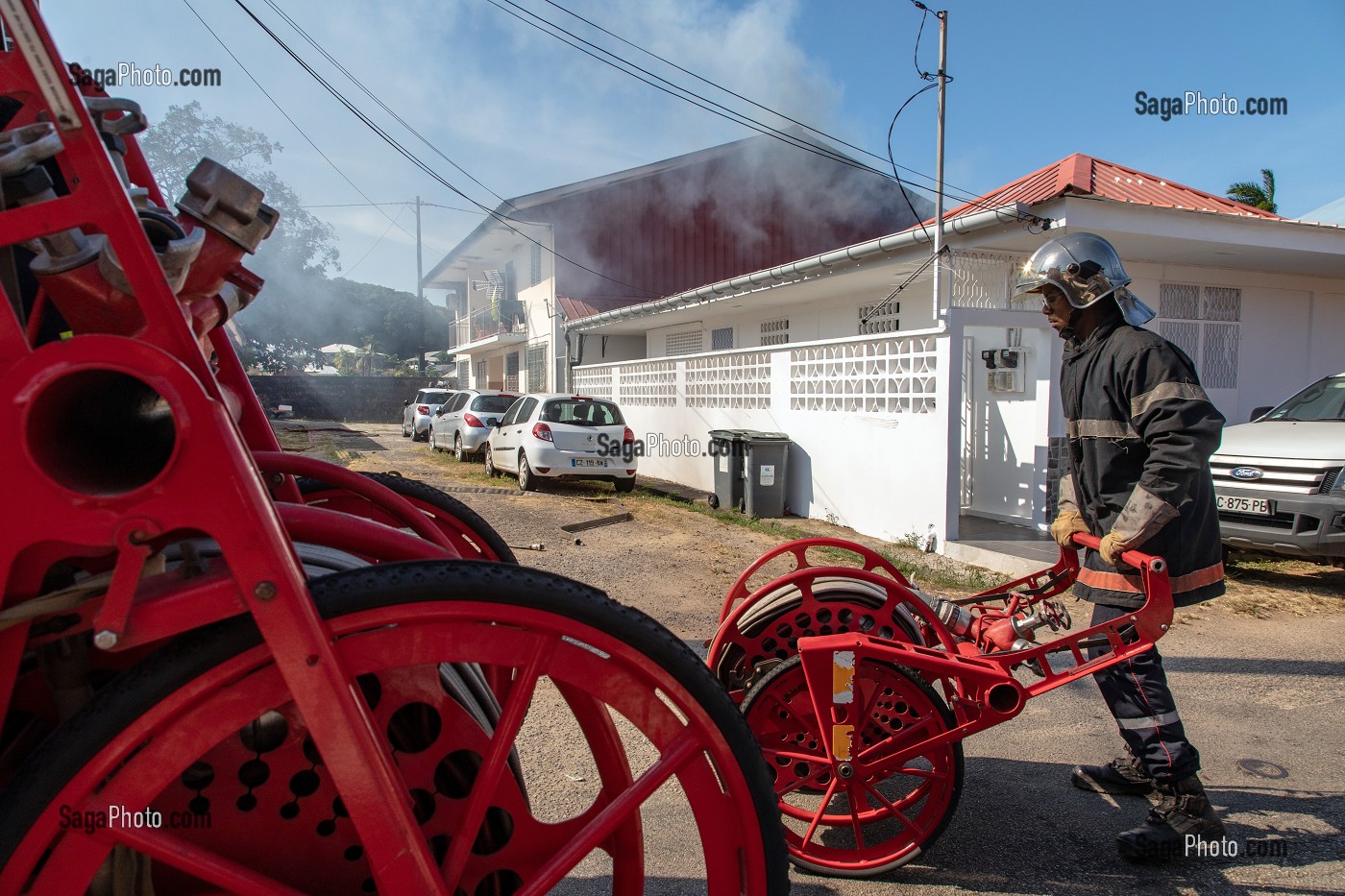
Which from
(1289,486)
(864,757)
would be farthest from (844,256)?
(864,757)

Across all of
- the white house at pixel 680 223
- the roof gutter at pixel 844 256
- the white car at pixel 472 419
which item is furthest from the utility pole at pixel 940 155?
the white house at pixel 680 223

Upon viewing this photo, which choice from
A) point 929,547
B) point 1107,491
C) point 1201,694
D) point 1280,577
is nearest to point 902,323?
point 929,547

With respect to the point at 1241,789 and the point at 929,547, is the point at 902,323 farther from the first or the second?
the point at 1241,789

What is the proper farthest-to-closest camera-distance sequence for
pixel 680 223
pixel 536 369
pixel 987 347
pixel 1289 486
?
pixel 536 369 → pixel 680 223 → pixel 987 347 → pixel 1289 486

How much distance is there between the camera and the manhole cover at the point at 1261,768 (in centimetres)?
329

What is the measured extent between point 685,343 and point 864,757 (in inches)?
624

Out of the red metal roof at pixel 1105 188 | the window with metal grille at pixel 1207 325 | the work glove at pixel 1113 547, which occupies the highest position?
the red metal roof at pixel 1105 188

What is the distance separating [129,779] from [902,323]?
39.1ft

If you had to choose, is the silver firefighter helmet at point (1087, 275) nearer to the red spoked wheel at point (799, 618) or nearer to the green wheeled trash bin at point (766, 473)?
the red spoked wheel at point (799, 618)

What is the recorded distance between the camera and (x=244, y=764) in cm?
135

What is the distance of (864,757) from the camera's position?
2529mm

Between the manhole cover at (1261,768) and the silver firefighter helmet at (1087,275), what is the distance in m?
1.94

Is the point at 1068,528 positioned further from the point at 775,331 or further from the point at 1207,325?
the point at 775,331

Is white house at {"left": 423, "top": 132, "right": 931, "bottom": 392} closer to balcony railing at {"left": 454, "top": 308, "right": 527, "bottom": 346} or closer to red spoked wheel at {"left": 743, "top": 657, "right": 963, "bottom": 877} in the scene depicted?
balcony railing at {"left": 454, "top": 308, "right": 527, "bottom": 346}
